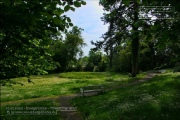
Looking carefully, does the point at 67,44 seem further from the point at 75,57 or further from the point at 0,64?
the point at 0,64

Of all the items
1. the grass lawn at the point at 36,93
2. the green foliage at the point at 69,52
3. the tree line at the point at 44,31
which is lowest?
the grass lawn at the point at 36,93

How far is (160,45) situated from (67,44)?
6946 cm

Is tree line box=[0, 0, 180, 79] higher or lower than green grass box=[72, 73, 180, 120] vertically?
higher

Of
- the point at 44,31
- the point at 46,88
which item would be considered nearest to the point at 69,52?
the point at 46,88

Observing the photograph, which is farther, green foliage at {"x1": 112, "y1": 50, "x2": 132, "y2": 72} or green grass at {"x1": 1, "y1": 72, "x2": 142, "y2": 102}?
green foliage at {"x1": 112, "y1": 50, "x2": 132, "y2": 72}

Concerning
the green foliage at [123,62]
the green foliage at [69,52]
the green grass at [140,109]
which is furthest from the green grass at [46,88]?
the green foliage at [69,52]

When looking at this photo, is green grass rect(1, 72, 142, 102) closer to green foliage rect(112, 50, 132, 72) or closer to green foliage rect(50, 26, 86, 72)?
green foliage rect(112, 50, 132, 72)

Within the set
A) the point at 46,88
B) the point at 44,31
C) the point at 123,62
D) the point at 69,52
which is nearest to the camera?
the point at 44,31

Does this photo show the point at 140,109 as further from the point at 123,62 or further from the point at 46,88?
the point at 123,62

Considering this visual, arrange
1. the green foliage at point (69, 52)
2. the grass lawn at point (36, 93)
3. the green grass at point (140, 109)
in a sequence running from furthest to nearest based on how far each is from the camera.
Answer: the green foliage at point (69, 52)
the grass lawn at point (36, 93)
the green grass at point (140, 109)

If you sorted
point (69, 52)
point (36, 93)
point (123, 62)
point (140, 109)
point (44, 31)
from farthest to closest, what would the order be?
point (69, 52) → point (123, 62) → point (36, 93) → point (140, 109) → point (44, 31)

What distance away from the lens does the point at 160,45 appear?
4164 millimetres

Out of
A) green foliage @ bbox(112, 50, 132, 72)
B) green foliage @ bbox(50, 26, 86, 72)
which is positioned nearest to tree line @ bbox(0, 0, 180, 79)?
green foliage @ bbox(112, 50, 132, 72)

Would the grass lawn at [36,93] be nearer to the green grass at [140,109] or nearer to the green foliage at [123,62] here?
the green grass at [140,109]
